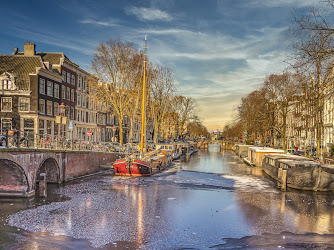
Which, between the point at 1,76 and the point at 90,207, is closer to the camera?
the point at 90,207

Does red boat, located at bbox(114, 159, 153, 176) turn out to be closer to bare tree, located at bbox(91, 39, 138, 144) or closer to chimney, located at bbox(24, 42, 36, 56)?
bare tree, located at bbox(91, 39, 138, 144)

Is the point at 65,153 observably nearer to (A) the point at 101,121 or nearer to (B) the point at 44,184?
(B) the point at 44,184

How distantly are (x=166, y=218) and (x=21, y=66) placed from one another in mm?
35134

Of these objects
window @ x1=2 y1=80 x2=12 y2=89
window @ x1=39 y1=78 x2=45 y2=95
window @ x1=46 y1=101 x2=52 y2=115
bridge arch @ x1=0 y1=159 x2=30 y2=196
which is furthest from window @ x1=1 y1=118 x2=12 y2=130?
bridge arch @ x1=0 y1=159 x2=30 y2=196

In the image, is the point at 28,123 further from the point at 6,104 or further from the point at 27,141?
the point at 27,141

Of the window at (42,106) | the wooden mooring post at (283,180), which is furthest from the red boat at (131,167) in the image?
the window at (42,106)

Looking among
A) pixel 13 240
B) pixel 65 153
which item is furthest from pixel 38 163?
pixel 13 240

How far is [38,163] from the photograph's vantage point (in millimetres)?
22078

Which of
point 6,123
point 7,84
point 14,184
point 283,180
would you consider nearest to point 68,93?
point 7,84

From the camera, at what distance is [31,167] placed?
21.0m

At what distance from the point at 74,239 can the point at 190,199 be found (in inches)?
386

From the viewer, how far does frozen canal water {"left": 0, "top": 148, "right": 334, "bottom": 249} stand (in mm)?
12992

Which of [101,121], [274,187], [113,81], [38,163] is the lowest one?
[274,187]

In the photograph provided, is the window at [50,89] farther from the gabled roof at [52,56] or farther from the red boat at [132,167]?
the red boat at [132,167]
